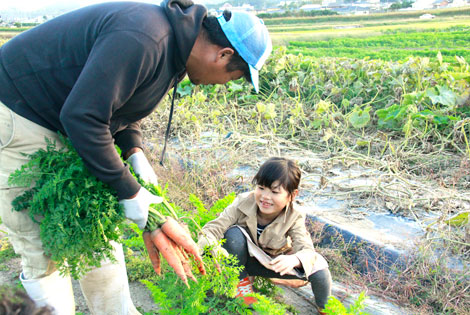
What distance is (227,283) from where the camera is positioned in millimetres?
2082

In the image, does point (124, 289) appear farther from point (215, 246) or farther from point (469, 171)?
point (469, 171)

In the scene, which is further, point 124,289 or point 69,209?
point 124,289

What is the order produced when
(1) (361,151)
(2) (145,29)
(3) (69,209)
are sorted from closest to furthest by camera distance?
(2) (145,29)
(3) (69,209)
(1) (361,151)

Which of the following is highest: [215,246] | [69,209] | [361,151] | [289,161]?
[69,209]

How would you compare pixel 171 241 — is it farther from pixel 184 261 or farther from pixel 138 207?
pixel 138 207

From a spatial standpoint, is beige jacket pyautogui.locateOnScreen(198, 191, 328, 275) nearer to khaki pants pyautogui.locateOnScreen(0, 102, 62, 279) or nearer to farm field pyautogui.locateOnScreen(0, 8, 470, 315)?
farm field pyautogui.locateOnScreen(0, 8, 470, 315)

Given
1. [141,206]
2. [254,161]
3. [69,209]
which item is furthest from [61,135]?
[254,161]

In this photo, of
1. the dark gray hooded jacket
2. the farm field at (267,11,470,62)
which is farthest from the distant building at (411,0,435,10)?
the dark gray hooded jacket

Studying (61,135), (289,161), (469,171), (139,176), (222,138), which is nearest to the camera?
(61,135)

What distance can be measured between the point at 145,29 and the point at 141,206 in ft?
2.27

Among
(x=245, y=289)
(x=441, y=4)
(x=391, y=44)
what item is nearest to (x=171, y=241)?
(x=245, y=289)

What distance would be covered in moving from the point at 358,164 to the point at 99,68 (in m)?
3.12

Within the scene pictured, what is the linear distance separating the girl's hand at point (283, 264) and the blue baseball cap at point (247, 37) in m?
0.97

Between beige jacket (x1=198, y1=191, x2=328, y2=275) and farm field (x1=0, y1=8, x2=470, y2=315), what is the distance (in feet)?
0.69
